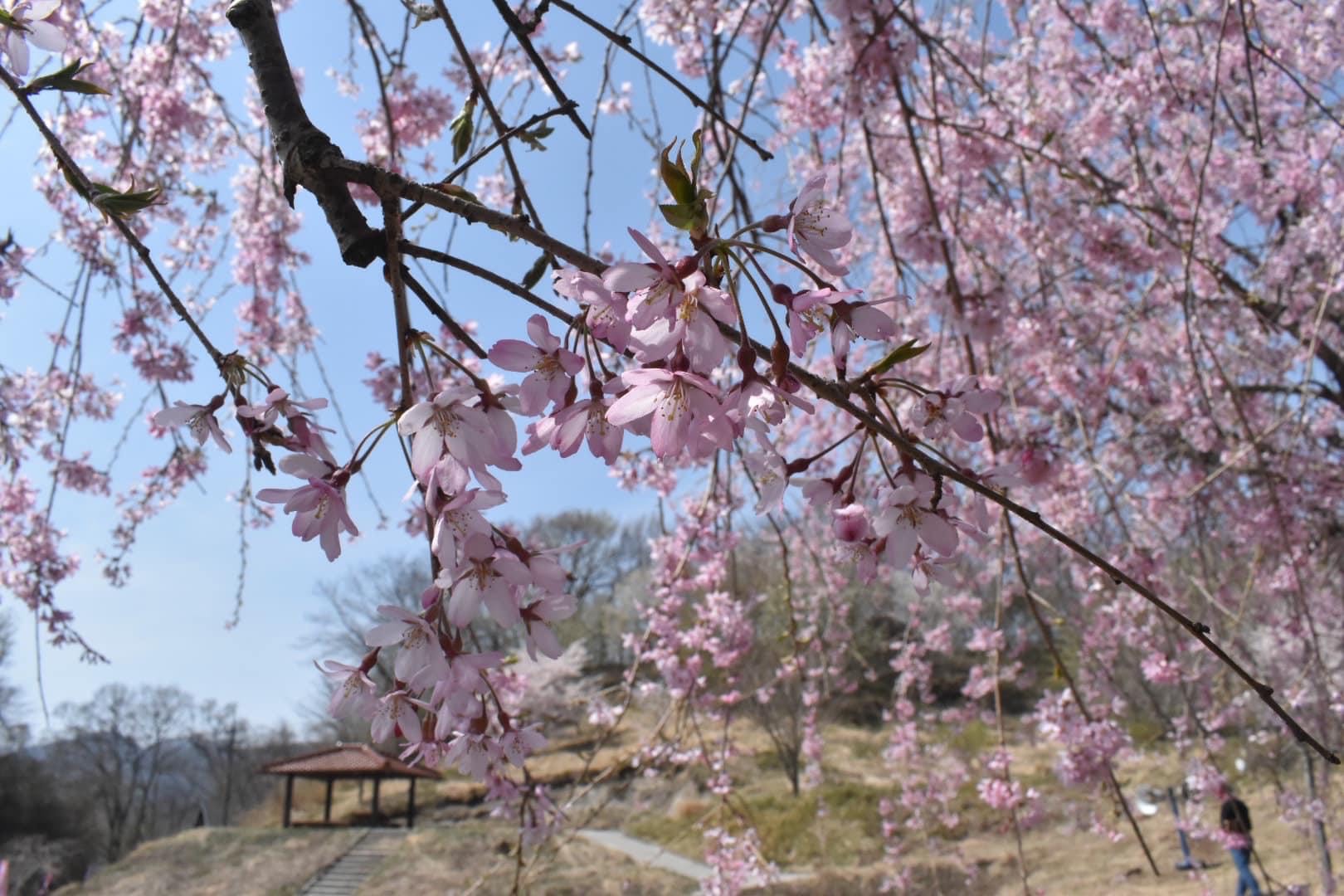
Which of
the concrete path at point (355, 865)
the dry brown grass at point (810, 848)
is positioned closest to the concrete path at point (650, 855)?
the dry brown grass at point (810, 848)

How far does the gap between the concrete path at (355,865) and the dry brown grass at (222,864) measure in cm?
13

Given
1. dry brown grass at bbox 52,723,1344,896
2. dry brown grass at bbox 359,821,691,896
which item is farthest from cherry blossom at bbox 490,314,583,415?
dry brown grass at bbox 359,821,691,896

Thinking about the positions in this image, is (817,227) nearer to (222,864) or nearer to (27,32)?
(27,32)

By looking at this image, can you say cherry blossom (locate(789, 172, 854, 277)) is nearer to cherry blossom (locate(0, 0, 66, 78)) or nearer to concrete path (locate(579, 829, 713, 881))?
cherry blossom (locate(0, 0, 66, 78))

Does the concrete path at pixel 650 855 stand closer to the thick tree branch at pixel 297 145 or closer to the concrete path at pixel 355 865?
the concrete path at pixel 355 865

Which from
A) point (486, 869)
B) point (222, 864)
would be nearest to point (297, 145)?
point (486, 869)

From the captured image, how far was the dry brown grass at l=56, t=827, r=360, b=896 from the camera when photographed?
1068 cm

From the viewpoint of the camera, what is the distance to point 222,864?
11406 mm

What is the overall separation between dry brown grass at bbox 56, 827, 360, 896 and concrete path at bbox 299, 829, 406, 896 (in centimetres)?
13

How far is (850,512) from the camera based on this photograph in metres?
0.59

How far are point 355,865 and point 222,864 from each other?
1990mm

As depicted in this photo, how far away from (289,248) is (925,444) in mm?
3340

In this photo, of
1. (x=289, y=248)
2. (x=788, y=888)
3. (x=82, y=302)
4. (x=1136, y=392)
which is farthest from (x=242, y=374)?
(x=788, y=888)

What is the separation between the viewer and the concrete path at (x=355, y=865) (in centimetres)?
1051
